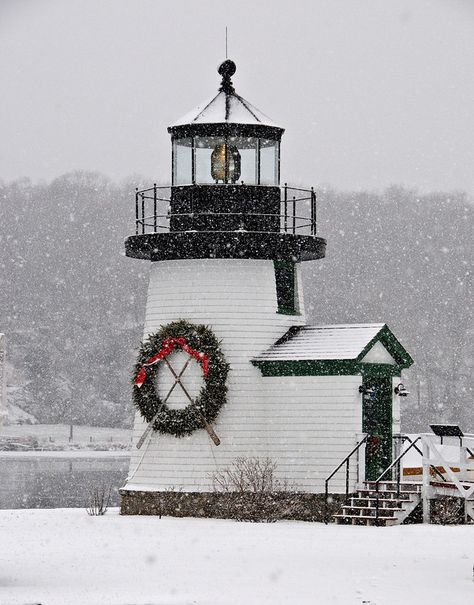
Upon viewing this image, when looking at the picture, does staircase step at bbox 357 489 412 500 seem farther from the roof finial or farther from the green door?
the roof finial

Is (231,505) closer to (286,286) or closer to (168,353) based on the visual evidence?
(168,353)

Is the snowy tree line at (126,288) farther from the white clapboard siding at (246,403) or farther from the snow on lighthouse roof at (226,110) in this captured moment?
the white clapboard siding at (246,403)

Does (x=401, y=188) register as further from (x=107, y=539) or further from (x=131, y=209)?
(x=107, y=539)

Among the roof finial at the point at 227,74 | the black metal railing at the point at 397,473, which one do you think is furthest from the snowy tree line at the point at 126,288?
the black metal railing at the point at 397,473

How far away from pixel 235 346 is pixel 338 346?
1959 millimetres

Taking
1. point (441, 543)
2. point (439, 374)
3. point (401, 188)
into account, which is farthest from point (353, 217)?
point (441, 543)

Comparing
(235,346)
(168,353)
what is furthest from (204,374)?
(168,353)

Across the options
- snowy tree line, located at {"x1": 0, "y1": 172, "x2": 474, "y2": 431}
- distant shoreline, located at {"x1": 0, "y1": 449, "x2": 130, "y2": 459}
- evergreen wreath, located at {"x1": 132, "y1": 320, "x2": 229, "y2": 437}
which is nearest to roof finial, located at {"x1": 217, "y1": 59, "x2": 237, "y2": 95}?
evergreen wreath, located at {"x1": 132, "y1": 320, "x2": 229, "y2": 437}

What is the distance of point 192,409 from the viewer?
29.8 metres

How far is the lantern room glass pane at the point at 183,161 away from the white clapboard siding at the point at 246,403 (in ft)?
5.30

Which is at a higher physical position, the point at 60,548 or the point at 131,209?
the point at 131,209

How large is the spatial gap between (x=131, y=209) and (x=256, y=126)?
75.6 meters

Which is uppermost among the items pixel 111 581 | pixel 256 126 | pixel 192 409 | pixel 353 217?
pixel 353 217

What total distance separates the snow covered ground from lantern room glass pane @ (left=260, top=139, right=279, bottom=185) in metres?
7.05
